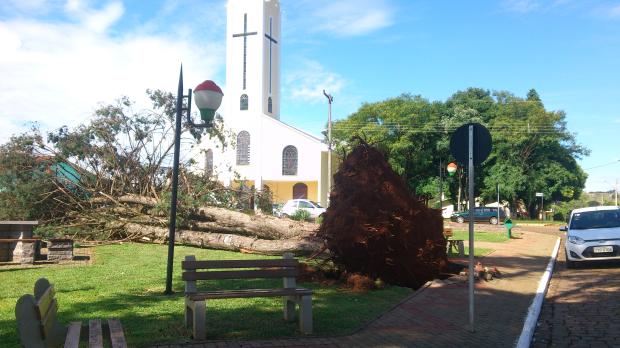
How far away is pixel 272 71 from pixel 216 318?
52.5 meters

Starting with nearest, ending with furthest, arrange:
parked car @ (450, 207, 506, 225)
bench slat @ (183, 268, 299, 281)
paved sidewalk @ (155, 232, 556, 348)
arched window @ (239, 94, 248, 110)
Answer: paved sidewalk @ (155, 232, 556, 348) → bench slat @ (183, 268, 299, 281) → parked car @ (450, 207, 506, 225) → arched window @ (239, 94, 248, 110)

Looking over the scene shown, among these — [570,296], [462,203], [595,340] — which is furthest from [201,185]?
[462,203]

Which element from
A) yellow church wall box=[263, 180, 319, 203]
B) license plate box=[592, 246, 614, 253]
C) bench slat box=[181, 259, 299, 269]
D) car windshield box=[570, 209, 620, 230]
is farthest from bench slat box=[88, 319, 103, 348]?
yellow church wall box=[263, 180, 319, 203]

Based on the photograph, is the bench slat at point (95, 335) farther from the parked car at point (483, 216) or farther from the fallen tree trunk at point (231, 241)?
the parked car at point (483, 216)

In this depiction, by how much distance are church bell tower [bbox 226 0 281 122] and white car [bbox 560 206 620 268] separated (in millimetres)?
43101

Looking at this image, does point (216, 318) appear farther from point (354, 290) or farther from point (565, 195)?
point (565, 195)

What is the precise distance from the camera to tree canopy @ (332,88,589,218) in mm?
51406

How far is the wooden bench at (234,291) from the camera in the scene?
5.64m

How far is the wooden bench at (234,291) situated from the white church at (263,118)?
44676 millimetres

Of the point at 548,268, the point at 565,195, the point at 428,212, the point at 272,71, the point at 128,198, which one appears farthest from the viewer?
the point at 272,71

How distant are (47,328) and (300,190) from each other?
49670mm

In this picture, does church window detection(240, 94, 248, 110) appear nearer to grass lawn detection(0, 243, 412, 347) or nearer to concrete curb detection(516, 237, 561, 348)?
grass lawn detection(0, 243, 412, 347)

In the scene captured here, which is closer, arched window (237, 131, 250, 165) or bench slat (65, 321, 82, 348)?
bench slat (65, 321, 82, 348)

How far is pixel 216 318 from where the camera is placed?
262 inches
